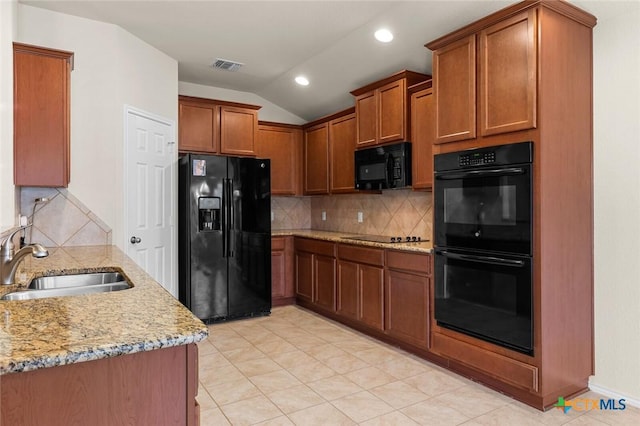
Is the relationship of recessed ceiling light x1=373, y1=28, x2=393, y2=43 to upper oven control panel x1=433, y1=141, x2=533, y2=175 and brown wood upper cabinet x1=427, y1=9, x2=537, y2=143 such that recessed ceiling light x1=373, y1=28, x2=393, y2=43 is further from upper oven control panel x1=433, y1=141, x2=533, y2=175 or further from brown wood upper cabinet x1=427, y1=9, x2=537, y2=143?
upper oven control panel x1=433, y1=141, x2=533, y2=175

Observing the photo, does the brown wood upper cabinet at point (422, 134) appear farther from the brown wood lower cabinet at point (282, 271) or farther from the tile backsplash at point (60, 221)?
the tile backsplash at point (60, 221)

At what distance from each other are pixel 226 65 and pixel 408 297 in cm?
302

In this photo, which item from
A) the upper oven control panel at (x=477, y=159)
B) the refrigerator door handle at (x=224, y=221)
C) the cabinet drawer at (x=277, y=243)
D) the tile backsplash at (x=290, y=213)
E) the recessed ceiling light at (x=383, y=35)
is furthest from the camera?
the tile backsplash at (x=290, y=213)

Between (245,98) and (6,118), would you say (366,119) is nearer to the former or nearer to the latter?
(245,98)

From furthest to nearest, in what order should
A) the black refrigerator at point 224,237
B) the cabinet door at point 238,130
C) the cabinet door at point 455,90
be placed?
1. the cabinet door at point 238,130
2. the black refrigerator at point 224,237
3. the cabinet door at point 455,90

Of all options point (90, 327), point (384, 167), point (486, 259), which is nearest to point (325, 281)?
point (384, 167)

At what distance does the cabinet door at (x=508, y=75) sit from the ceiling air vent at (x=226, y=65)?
2.57 meters

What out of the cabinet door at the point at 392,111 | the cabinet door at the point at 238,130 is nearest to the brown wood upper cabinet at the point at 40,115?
the cabinet door at the point at 238,130

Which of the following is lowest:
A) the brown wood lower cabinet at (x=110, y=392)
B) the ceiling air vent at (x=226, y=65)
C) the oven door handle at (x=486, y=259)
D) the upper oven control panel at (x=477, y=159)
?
the brown wood lower cabinet at (x=110, y=392)

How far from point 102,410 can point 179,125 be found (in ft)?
12.9

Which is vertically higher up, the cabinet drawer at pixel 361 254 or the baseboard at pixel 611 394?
the cabinet drawer at pixel 361 254

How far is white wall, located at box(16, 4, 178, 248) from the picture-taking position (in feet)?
10.5

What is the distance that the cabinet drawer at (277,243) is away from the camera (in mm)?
4926

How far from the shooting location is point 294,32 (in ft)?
11.8
